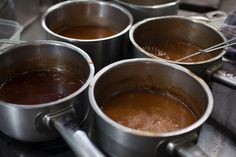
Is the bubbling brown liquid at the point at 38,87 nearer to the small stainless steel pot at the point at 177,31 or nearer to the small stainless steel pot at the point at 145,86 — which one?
the small stainless steel pot at the point at 145,86

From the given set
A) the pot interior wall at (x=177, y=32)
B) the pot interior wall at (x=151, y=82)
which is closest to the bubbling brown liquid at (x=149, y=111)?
the pot interior wall at (x=151, y=82)

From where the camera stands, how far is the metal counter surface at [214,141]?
0.76 m

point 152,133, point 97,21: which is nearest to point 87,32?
point 97,21

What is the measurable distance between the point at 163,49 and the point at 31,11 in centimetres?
57

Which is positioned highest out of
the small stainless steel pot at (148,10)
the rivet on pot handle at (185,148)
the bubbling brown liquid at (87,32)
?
the small stainless steel pot at (148,10)

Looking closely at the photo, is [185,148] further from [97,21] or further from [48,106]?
[97,21]

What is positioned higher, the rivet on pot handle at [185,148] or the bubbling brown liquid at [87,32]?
the rivet on pot handle at [185,148]

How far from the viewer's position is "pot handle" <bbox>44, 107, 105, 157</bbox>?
61 cm

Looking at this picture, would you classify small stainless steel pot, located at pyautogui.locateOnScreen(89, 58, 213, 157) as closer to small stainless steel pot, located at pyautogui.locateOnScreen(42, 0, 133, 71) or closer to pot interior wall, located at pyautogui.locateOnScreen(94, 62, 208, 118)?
pot interior wall, located at pyautogui.locateOnScreen(94, 62, 208, 118)

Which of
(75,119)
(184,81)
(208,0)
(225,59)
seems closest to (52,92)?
(75,119)

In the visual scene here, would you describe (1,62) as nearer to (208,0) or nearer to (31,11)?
(31,11)

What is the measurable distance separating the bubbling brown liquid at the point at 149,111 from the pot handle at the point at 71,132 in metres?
0.11

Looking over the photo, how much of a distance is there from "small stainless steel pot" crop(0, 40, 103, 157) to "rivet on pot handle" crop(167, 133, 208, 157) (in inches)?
5.6

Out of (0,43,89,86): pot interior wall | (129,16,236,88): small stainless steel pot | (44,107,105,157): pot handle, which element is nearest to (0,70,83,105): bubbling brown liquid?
(0,43,89,86): pot interior wall
